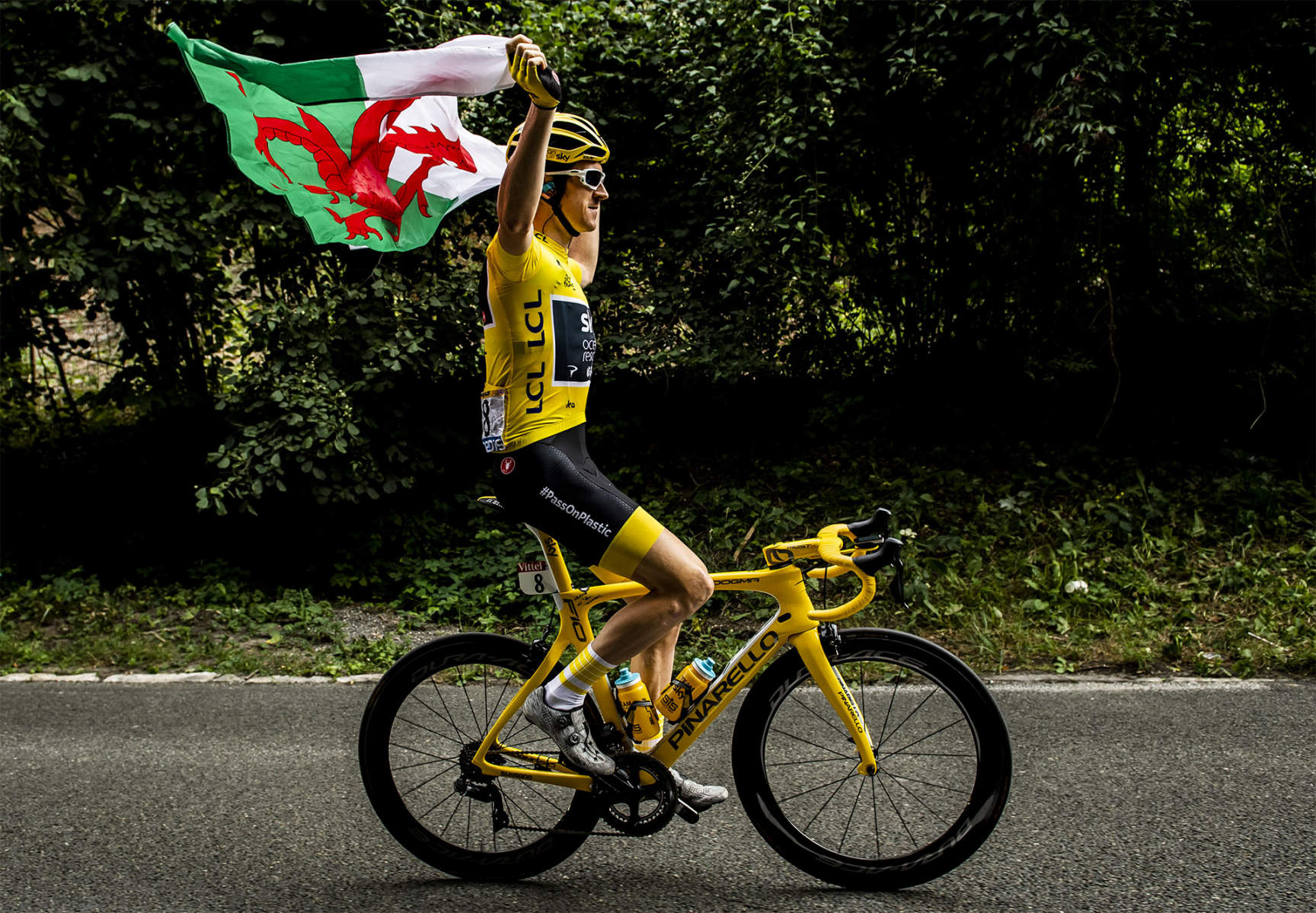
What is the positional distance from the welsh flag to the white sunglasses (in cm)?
44

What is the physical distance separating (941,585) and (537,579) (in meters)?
3.71

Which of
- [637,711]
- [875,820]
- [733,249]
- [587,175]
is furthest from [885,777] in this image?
[733,249]

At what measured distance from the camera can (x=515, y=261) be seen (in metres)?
2.82

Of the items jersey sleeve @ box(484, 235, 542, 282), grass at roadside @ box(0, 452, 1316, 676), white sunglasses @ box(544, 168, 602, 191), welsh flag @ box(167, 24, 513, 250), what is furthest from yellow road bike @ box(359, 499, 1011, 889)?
grass at roadside @ box(0, 452, 1316, 676)

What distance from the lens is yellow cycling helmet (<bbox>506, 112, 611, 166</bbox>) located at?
2.96 metres

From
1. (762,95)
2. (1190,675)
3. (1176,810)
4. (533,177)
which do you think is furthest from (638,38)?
(1176,810)

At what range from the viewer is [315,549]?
23.0 ft

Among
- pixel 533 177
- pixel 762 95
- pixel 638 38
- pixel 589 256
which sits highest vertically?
pixel 638 38

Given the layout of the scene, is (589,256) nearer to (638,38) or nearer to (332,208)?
(332,208)

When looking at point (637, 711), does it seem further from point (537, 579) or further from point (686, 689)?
point (537, 579)

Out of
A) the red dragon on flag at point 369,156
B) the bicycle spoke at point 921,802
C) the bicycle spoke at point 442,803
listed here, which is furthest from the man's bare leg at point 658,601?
the red dragon on flag at point 369,156

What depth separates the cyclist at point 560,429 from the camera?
2773 mm

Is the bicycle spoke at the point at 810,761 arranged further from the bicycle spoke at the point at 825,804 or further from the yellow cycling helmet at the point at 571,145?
the yellow cycling helmet at the point at 571,145

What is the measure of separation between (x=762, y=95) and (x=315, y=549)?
4396 millimetres
